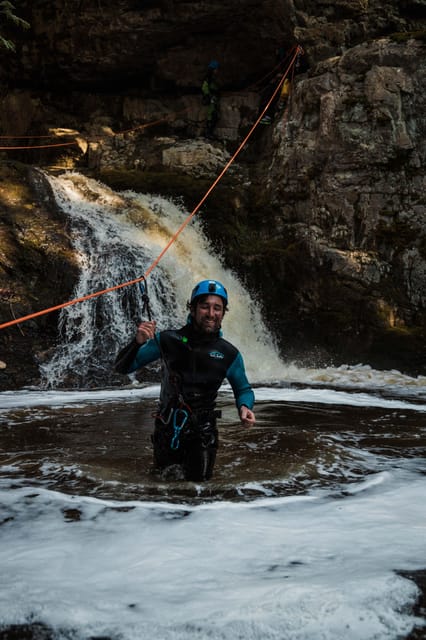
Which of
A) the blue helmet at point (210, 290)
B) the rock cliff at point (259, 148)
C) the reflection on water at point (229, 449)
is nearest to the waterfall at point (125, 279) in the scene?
the rock cliff at point (259, 148)

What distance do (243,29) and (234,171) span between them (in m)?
4.72

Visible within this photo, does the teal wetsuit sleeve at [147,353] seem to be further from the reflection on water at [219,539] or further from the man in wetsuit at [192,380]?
the reflection on water at [219,539]

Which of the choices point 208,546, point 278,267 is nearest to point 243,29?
point 278,267

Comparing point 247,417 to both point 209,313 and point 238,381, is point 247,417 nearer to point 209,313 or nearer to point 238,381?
point 238,381

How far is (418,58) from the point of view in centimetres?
1139

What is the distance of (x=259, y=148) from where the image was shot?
50.5ft

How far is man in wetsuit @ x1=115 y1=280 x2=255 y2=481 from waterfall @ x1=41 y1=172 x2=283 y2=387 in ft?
16.4

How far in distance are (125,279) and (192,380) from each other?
6719mm

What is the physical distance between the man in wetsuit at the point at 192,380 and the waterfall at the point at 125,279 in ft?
16.4

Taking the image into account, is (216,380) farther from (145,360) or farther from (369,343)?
(369,343)

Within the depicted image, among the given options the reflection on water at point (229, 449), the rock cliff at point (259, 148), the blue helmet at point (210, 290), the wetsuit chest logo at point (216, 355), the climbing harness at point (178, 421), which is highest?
the rock cliff at point (259, 148)

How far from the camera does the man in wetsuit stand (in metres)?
3.69

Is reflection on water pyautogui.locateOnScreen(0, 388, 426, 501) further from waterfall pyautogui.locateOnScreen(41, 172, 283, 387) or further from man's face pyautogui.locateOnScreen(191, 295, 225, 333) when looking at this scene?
waterfall pyautogui.locateOnScreen(41, 172, 283, 387)

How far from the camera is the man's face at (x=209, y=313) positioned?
3.76 meters
